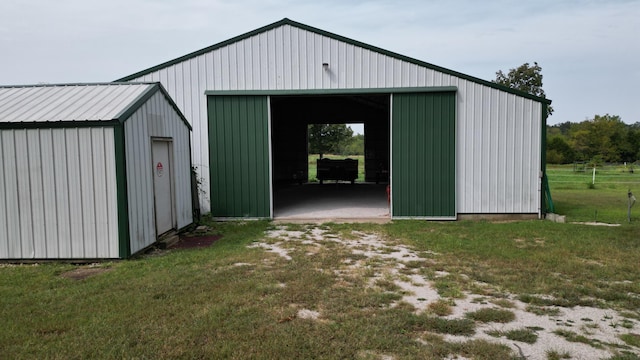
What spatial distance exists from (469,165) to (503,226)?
5.09ft

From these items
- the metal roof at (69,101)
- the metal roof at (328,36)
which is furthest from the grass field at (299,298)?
the metal roof at (328,36)

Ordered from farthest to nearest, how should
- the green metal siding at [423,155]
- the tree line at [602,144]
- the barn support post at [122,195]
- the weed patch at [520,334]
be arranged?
1. the tree line at [602,144]
2. the green metal siding at [423,155]
3. the barn support post at [122,195]
4. the weed patch at [520,334]

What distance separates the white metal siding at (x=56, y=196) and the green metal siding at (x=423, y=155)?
5.88 metres

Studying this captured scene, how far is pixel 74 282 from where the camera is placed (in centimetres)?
526

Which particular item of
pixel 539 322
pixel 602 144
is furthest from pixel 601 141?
pixel 539 322

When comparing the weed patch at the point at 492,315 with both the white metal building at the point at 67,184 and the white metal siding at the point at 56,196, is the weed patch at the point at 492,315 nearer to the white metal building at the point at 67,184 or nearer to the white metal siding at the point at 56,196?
the white metal building at the point at 67,184

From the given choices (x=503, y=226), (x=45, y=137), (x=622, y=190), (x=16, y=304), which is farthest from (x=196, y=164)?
(x=622, y=190)

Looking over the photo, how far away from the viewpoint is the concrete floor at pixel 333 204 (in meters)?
10.4

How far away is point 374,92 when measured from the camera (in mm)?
9812

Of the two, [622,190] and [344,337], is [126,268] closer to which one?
[344,337]

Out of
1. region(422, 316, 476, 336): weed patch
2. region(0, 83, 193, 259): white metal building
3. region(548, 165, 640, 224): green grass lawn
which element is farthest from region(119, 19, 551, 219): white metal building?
region(422, 316, 476, 336): weed patch

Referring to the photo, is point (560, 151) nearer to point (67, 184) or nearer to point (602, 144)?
point (602, 144)

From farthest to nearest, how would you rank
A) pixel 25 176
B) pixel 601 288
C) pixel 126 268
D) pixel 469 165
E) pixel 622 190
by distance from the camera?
pixel 622 190
pixel 469 165
pixel 25 176
pixel 126 268
pixel 601 288

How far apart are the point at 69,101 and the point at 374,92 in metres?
5.80
